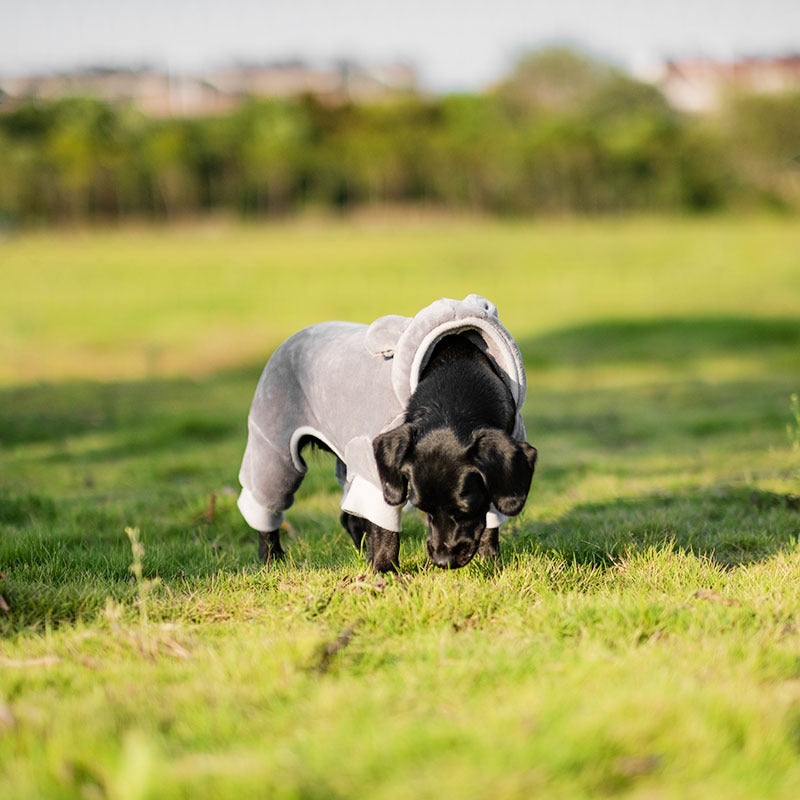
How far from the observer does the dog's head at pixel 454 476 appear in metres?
3.75

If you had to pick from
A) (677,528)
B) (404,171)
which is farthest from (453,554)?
(404,171)

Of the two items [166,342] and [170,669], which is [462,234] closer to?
[166,342]

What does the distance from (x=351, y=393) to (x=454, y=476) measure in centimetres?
77

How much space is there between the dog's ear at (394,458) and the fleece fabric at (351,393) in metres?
0.12

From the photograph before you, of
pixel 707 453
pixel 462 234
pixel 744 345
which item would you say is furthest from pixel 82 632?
pixel 462 234

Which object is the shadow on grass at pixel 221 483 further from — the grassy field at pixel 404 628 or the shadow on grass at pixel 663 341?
the shadow on grass at pixel 663 341

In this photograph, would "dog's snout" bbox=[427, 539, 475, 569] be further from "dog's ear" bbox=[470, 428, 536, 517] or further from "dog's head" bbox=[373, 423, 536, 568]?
"dog's ear" bbox=[470, 428, 536, 517]

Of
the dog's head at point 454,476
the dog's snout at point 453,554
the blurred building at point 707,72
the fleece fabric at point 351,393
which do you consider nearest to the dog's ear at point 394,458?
the dog's head at point 454,476

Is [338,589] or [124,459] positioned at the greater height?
[338,589]

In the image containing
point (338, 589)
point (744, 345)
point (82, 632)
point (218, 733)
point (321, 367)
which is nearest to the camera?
point (218, 733)

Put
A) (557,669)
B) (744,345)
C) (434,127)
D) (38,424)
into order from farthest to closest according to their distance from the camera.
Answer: (434,127)
(744,345)
(38,424)
(557,669)

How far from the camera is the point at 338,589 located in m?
3.91

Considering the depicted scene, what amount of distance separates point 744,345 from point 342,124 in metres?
51.1

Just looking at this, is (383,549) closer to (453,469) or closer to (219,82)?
(453,469)
